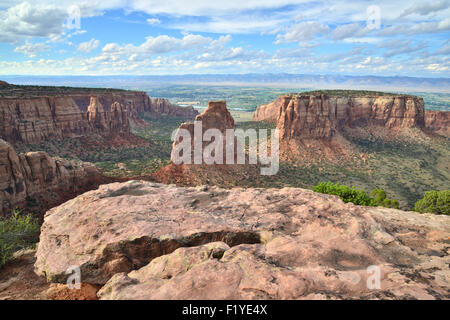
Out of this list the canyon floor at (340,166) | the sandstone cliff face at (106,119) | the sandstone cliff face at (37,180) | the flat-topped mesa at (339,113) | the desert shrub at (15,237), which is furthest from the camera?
the sandstone cliff face at (106,119)

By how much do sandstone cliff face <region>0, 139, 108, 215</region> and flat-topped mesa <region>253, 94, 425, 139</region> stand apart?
211ft

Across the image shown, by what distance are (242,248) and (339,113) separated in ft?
319

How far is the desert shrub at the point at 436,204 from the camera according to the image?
119 ft

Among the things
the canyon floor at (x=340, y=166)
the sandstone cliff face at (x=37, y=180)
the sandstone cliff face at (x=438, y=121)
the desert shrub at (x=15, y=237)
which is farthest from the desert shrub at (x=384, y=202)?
the sandstone cliff face at (x=438, y=121)

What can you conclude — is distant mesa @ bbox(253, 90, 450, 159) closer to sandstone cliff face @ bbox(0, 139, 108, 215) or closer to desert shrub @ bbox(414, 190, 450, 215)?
desert shrub @ bbox(414, 190, 450, 215)

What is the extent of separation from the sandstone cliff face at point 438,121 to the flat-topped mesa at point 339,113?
38306mm

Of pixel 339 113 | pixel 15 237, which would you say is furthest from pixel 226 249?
pixel 339 113

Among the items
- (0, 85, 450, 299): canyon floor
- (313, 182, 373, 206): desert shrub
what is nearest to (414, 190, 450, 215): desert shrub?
(313, 182, 373, 206): desert shrub

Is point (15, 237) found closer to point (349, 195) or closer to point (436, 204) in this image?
point (349, 195)

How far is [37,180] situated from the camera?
3416 cm

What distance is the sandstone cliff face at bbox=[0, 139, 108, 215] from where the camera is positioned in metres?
29.9

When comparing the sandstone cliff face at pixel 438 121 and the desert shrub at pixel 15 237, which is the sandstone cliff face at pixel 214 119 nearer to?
the desert shrub at pixel 15 237

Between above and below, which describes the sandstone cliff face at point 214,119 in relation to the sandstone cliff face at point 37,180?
above

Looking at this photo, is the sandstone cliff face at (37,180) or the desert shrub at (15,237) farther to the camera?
the sandstone cliff face at (37,180)
